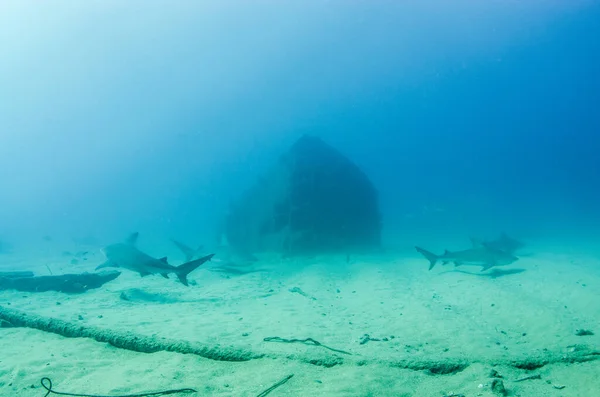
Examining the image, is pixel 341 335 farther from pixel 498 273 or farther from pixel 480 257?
pixel 480 257

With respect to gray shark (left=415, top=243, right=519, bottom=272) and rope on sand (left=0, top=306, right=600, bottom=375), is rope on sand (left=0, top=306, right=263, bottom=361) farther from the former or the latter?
gray shark (left=415, top=243, right=519, bottom=272)

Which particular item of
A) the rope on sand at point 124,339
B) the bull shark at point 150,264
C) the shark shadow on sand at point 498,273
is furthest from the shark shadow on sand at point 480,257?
the rope on sand at point 124,339

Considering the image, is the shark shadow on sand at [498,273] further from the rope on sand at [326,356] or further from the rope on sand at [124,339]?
the rope on sand at [124,339]

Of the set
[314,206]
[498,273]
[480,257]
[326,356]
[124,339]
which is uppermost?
[314,206]

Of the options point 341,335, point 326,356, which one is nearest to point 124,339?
point 326,356

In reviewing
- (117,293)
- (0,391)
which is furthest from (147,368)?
(117,293)

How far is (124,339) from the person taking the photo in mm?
4641

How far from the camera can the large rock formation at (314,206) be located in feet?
56.4

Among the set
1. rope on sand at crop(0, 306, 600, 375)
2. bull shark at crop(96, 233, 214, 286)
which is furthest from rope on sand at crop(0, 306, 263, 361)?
bull shark at crop(96, 233, 214, 286)

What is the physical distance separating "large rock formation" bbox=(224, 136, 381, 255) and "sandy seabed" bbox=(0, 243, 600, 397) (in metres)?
6.16

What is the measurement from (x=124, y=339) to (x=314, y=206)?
1324 centimetres

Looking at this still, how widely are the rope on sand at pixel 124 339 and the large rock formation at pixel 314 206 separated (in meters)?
11.7

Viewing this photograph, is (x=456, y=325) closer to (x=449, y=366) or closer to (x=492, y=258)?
(x=449, y=366)

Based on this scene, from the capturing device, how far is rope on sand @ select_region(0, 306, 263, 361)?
13.4 feet
